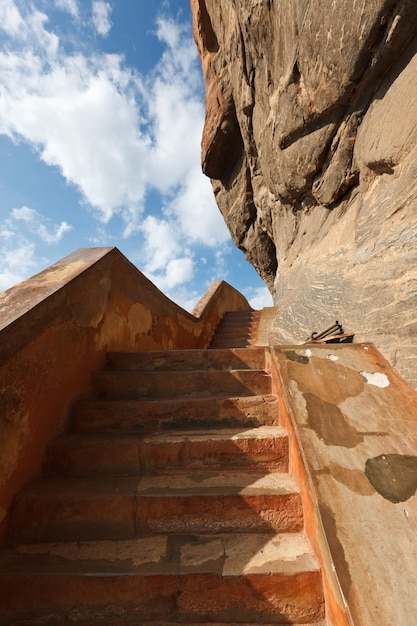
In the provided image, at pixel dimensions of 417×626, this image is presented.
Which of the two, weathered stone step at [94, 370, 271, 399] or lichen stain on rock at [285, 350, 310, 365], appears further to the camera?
weathered stone step at [94, 370, 271, 399]

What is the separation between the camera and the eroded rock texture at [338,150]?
7.53 ft

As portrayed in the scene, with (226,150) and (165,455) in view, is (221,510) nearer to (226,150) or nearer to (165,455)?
(165,455)

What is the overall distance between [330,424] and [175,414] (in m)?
1.08

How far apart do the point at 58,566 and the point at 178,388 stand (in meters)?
1.34

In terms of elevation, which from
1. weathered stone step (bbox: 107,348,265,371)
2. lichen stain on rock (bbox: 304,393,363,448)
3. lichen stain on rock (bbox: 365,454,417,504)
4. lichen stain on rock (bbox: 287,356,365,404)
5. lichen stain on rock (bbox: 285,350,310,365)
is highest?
weathered stone step (bbox: 107,348,265,371)

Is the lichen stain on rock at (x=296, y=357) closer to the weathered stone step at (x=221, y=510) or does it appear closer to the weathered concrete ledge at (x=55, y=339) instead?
the weathered stone step at (x=221, y=510)

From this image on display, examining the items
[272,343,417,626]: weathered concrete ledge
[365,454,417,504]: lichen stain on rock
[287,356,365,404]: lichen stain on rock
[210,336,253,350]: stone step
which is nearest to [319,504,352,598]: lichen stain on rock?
[272,343,417,626]: weathered concrete ledge

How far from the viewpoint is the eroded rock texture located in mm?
2295

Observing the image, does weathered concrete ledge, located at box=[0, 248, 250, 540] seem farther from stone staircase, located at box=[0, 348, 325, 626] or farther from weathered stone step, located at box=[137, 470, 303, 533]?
weathered stone step, located at box=[137, 470, 303, 533]

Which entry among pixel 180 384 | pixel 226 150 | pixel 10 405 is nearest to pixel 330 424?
pixel 180 384

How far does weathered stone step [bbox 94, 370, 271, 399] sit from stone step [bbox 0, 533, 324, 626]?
Result: 1.21 m

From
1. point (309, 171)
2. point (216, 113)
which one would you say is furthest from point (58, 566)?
point (216, 113)

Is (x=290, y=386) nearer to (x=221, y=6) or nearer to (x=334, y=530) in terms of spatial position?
(x=334, y=530)

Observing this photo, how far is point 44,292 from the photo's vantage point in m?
2.05
